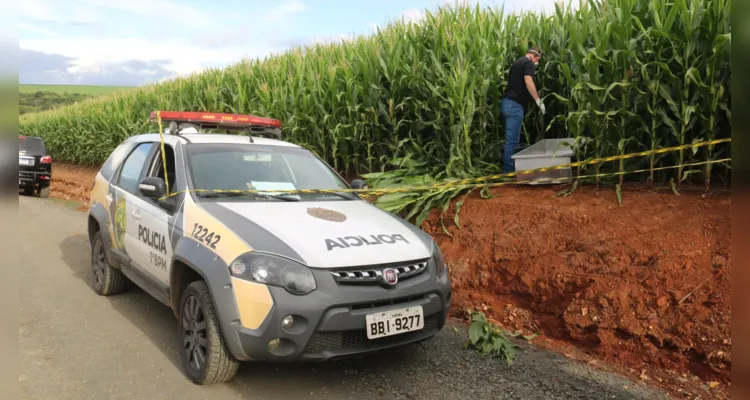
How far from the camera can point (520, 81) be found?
6.47m

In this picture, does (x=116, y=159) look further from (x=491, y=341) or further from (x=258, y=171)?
(x=491, y=341)

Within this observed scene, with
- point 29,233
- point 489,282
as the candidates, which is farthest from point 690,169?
point 29,233

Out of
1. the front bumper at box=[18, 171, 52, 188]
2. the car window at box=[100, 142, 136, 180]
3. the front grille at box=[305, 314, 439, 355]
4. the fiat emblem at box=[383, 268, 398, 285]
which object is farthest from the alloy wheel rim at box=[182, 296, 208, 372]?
the front bumper at box=[18, 171, 52, 188]

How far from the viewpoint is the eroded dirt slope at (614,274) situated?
12.5 ft

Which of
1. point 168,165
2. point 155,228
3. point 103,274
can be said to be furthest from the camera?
point 103,274

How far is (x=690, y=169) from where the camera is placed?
493 centimetres

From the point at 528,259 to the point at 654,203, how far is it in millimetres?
1253

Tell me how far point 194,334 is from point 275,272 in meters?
0.92

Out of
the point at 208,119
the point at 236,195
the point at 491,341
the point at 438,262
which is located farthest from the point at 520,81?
the point at 236,195

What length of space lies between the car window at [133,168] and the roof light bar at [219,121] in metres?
0.36

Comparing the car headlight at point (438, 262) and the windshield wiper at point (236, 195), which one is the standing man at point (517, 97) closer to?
the car headlight at point (438, 262)

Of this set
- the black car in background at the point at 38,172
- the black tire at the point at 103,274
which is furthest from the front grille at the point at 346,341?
the black car in background at the point at 38,172

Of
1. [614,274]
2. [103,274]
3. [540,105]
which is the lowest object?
[103,274]

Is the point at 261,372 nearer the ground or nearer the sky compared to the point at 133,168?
nearer the ground
